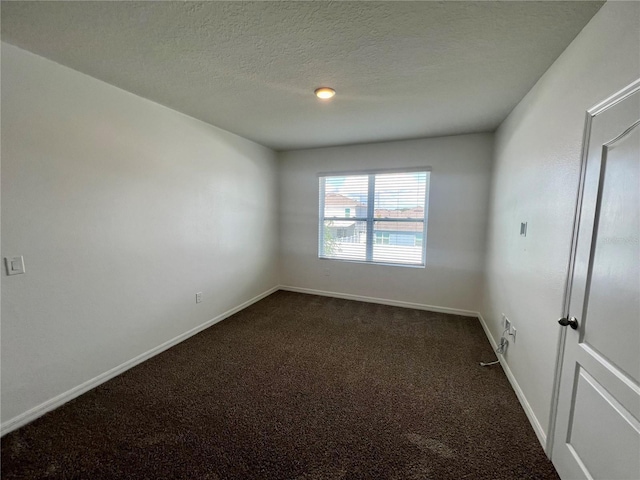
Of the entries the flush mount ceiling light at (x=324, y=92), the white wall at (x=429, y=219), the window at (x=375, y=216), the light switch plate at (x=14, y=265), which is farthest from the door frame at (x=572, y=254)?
the light switch plate at (x=14, y=265)

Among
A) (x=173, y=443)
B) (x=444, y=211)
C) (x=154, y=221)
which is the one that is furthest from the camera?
(x=444, y=211)

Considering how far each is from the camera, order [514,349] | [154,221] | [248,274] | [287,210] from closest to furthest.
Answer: [514,349]
[154,221]
[248,274]
[287,210]

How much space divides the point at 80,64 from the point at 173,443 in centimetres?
259

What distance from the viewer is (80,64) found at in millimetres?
1816

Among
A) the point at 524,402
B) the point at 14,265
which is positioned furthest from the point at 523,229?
the point at 14,265

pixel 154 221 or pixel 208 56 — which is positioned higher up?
pixel 208 56

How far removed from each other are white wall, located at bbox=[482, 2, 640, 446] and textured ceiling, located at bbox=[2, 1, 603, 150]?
0.17 metres

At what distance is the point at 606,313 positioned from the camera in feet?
3.71

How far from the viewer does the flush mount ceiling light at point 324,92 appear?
2129 mm

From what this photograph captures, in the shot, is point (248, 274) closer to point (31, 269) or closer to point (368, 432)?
point (31, 269)

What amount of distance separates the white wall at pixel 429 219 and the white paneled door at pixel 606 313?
2.20 metres

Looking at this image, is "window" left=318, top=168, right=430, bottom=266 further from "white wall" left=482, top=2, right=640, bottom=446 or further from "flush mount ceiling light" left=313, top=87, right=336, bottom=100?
"flush mount ceiling light" left=313, top=87, right=336, bottom=100

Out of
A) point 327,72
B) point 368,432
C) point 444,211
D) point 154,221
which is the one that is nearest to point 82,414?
point 154,221

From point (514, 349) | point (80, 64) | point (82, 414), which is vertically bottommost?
point (82, 414)
